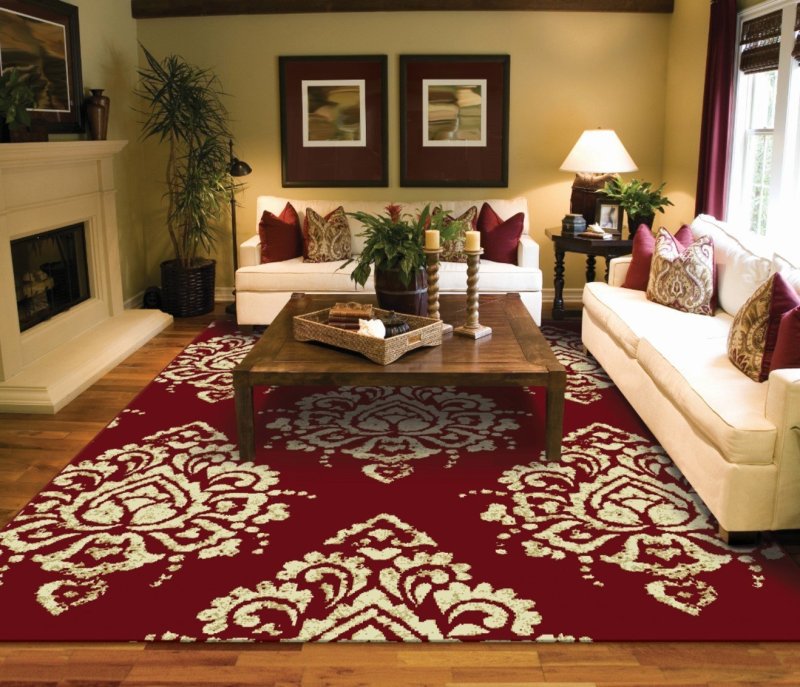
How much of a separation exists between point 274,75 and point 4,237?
278 centimetres

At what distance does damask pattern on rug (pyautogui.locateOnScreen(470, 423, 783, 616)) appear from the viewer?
276 centimetres

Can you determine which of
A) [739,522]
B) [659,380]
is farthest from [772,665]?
[659,380]

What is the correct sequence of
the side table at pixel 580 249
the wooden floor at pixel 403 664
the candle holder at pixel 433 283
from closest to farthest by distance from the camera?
the wooden floor at pixel 403 664, the candle holder at pixel 433 283, the side table at pixel 580 249

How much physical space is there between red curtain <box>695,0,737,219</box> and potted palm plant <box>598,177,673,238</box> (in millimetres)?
354

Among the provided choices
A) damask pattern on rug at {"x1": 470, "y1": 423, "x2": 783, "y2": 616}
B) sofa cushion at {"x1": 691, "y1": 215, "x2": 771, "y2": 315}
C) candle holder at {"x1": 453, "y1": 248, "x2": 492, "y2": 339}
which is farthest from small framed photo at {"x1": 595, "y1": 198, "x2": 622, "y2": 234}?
damask pattern on rug at {"x1": 470, "y1": 423, "x2": 783, "y2": 616}

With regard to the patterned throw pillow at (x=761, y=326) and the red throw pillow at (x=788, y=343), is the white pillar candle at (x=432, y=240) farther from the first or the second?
the red throw pillow at (x=788, y=343)

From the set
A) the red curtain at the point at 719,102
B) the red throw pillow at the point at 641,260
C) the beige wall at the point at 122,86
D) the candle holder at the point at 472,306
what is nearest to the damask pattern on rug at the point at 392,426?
the candle holder at the point at 472,306

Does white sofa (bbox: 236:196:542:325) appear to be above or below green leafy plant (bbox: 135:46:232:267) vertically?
below

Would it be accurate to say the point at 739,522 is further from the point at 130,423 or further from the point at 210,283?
the point at 210,283

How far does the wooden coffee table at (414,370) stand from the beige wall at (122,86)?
2.95 m

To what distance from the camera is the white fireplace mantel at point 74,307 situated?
174 inches

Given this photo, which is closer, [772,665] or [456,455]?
[772,665]

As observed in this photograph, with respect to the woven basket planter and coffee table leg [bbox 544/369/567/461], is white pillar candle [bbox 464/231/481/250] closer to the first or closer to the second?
coffee table leg [bbox 544/369/567/461]

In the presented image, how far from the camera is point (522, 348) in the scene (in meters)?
3.89
